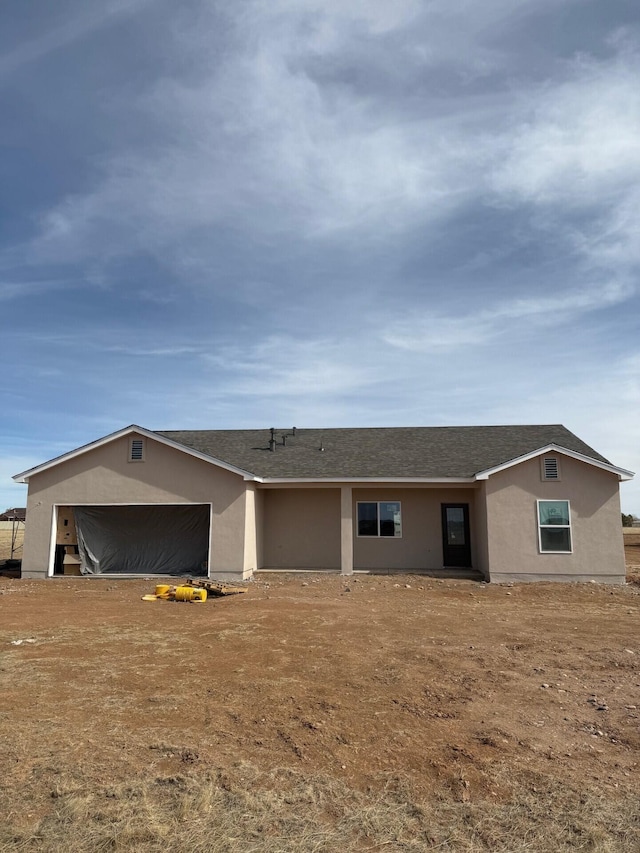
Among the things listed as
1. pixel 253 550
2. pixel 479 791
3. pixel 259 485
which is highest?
pixel 259 485

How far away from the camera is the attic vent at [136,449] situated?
18875mm

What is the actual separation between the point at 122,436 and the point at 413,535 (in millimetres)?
9854

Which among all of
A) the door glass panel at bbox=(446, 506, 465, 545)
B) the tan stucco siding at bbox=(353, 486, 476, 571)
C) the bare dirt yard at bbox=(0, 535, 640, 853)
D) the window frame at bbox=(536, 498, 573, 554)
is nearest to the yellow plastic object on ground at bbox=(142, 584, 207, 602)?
the bare dirt yard at bbox=(0, 535, 640, 853)

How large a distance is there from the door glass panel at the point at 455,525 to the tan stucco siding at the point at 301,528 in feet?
12.1

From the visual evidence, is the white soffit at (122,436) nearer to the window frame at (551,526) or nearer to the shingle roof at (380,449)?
the shingle roof at (380,449)

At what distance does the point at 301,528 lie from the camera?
20.4 metres

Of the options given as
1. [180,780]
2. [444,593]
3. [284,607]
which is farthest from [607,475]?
[180,780]

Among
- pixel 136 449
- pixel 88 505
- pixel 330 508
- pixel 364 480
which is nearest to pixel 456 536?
pixel 364 480

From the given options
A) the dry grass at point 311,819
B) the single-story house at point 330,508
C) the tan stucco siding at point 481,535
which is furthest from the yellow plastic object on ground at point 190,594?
the dry grass at point 311,819

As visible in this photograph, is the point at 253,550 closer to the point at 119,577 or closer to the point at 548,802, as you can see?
the point at 119,577

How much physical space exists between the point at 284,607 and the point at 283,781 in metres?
8.72

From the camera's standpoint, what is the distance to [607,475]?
1717 centimetres

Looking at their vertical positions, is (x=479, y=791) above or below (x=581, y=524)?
below

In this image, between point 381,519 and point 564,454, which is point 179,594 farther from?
point 564,454
